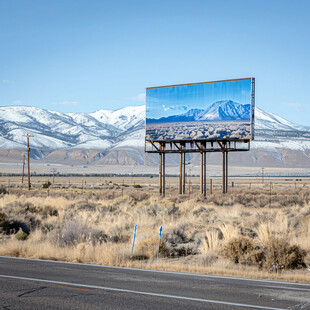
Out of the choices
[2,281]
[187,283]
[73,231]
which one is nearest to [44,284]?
[2,281]

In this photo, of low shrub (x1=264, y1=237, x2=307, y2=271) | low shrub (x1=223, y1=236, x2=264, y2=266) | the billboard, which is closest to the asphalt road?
low shrub (x1=264, y1=237, x2=307, y2=271)

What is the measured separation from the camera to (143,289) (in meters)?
9.94

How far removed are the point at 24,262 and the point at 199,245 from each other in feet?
18.1

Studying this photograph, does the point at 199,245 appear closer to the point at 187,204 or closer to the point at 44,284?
the point at 44,284

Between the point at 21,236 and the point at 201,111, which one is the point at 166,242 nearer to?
the point at 21,236

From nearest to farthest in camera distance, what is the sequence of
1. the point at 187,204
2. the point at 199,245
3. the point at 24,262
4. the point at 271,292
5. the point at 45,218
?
1. the point at 271,292
2. the point at 24,262
3. the point at 199,245
4. the point at 45,218
5. the point at 187,204

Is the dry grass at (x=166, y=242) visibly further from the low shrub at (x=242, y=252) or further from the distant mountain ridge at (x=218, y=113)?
the distant mountain ridge at (x=218, y=113)

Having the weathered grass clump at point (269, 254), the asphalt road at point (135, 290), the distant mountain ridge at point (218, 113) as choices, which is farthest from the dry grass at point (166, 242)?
the distant mountain ridge at point (218, 113)

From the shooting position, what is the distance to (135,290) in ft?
32.2

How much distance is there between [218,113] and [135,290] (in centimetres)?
3152

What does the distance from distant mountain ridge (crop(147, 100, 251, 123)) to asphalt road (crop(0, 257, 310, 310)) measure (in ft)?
92.1

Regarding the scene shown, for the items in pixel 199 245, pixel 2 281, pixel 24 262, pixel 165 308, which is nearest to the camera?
pixel 165 308

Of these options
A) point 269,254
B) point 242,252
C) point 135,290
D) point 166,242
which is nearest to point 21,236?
point 166,242

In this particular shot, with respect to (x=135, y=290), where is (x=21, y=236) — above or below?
above
